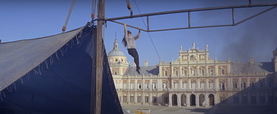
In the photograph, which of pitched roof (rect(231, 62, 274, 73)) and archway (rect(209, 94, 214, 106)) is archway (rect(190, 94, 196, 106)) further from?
pitched roof (rect(231, 62, 274, 73))

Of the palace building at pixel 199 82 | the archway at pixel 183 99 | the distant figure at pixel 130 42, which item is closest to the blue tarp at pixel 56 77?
the distant figure at pixel 130 42

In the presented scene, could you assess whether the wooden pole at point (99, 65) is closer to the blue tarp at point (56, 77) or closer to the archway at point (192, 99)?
the blue tarp at point (56, 77)

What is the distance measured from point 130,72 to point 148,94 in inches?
228

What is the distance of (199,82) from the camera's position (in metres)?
43.2

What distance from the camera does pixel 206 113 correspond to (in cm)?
3206

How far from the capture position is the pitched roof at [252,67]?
40969mm

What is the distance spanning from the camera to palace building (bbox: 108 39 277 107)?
1565 inches

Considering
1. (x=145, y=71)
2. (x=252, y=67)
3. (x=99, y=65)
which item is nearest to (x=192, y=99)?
(x=145, y=71)

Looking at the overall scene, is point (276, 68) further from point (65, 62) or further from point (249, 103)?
point (65, 62)

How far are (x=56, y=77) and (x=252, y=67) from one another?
4048 centimetres

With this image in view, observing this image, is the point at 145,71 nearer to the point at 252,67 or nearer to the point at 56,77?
the point at 252,67

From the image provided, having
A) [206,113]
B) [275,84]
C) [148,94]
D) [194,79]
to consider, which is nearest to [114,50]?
[148,94]

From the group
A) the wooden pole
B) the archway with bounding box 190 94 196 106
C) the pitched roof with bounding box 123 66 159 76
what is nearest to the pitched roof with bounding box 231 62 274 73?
the archway with bounding box 190 94 196 106

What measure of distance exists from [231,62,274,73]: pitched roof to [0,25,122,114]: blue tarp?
3818 centimetres
